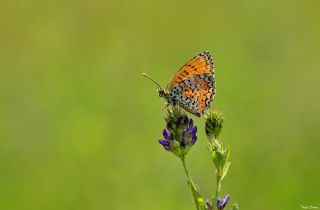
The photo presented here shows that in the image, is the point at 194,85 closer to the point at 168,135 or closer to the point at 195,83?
the point at 195,83

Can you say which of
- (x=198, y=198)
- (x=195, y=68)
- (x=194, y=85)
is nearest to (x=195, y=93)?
(x=194, y=85)

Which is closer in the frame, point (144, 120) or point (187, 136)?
point (187, 136)

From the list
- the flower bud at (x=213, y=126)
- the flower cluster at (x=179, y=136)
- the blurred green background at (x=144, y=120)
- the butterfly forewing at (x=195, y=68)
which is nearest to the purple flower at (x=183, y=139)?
the flower cluster at (x=179, y=136)

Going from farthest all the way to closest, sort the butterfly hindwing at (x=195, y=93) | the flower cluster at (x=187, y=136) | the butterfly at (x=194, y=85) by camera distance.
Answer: the butterfly at (x=194, y=85) < the butterfly hindwing at (x=195, y=93) < the flower cluster at (x=187, y=136)

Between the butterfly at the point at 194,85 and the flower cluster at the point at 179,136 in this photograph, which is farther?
the butterfly at the point at 194,85

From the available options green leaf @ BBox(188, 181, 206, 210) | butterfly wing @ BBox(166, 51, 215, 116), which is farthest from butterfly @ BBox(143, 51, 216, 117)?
green leaf @ BBox(188, 181, 206, 210)

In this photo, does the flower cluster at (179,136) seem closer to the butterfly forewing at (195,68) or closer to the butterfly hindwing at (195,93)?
the butterfly hindwing at (195,93)

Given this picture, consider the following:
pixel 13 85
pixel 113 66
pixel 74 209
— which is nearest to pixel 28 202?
pixel 74 209
